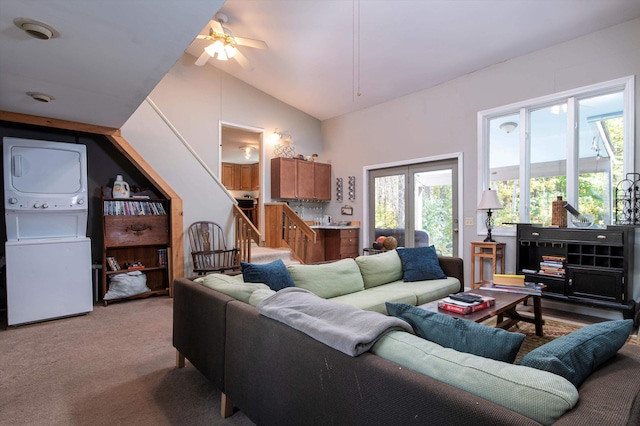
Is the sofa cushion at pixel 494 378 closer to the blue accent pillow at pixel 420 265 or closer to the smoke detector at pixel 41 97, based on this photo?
the blue accent pillow at pixel 420 265

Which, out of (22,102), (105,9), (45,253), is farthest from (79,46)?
(45,253)

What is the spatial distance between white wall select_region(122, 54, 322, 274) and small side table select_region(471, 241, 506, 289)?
3607 millimetres

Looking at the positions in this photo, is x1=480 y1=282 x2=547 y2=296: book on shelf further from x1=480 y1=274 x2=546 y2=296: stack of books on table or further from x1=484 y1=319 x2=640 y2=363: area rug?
x1=484 y1=319 x2=640 y2=363: area rug

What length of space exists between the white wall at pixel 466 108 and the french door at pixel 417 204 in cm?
23

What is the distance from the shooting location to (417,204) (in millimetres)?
5699

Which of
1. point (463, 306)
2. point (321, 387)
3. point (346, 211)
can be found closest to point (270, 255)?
point (346, 211)

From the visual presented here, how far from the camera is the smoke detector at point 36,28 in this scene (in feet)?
5.90

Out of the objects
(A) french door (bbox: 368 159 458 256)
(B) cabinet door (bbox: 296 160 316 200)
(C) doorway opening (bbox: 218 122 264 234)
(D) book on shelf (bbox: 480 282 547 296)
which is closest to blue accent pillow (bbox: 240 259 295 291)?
(D) book on shelf (bbox: 480 282 547 296)

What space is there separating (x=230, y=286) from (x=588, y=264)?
3.89 metres

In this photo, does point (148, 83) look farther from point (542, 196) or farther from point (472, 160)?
point (542, 196)

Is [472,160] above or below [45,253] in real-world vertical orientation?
above

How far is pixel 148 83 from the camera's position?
268 centimetres

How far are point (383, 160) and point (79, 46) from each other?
15.6 feet

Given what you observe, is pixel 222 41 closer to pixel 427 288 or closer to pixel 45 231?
pixel 45 231
